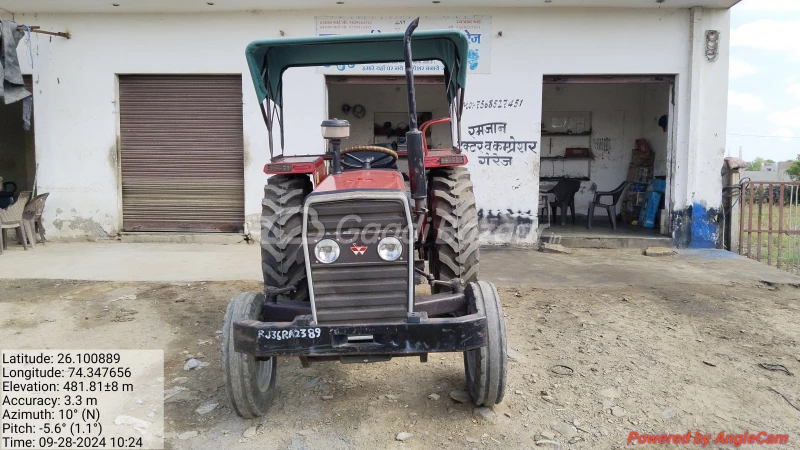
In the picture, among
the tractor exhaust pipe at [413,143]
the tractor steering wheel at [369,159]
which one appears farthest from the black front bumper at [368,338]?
the tractor steering wheel at [369,159]

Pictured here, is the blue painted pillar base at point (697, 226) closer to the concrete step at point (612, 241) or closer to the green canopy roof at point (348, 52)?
the concrete step at point (612, 241)

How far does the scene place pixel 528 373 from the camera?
3930 millimetres

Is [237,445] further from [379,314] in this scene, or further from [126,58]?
[126,58]

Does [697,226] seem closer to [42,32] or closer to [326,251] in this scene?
[326,251]

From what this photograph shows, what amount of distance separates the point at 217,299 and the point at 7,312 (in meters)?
1.96

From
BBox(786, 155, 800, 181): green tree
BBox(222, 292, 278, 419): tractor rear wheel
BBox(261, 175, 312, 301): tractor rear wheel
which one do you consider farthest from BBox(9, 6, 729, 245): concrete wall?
BBox(786, 155, 800, 181): green tree

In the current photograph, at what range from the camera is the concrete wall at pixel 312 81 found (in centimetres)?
871

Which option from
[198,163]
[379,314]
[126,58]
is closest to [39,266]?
[198,163]

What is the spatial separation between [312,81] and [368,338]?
6.93 metres

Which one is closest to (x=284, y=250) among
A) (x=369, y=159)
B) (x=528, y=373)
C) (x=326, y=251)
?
(x=326, y=251)

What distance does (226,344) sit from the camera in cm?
311

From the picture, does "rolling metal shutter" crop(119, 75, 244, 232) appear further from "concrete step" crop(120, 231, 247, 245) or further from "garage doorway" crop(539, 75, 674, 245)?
"garage doorway" crop(539, 75, 674, 245)
